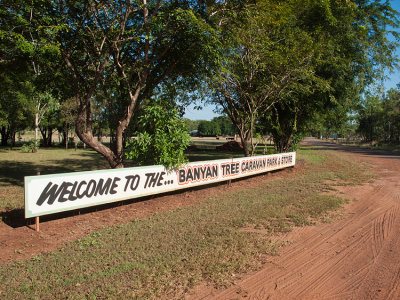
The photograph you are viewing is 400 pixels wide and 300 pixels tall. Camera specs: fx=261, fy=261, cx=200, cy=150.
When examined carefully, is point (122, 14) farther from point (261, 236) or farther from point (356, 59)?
point (356, 59)

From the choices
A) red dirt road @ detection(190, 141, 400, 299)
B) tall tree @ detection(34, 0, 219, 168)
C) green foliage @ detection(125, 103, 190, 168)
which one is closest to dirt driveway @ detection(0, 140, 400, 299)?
red dirt road @ detection(190, 141, 400, 299)

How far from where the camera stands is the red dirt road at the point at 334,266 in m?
3.71

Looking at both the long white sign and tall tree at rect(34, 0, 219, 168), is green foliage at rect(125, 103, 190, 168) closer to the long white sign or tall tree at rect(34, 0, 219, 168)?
the long white sign

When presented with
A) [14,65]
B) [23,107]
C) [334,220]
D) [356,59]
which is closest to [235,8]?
[334,220]

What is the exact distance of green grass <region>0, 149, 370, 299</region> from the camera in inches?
146

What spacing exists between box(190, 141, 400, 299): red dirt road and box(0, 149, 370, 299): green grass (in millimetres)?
306

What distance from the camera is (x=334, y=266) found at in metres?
4.50

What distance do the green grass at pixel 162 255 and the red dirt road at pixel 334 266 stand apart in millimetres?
306

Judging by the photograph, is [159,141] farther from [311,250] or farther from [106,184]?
[311,250]

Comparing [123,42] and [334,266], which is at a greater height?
[123,42]

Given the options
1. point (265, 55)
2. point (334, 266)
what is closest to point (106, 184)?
point (334, 266)

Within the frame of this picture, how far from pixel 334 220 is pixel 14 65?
12526 millimetres

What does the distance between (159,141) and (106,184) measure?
2.24 meters

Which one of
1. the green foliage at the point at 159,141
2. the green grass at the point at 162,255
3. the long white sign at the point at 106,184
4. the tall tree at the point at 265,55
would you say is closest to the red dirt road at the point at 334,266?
the green grass at the point at 162,255
